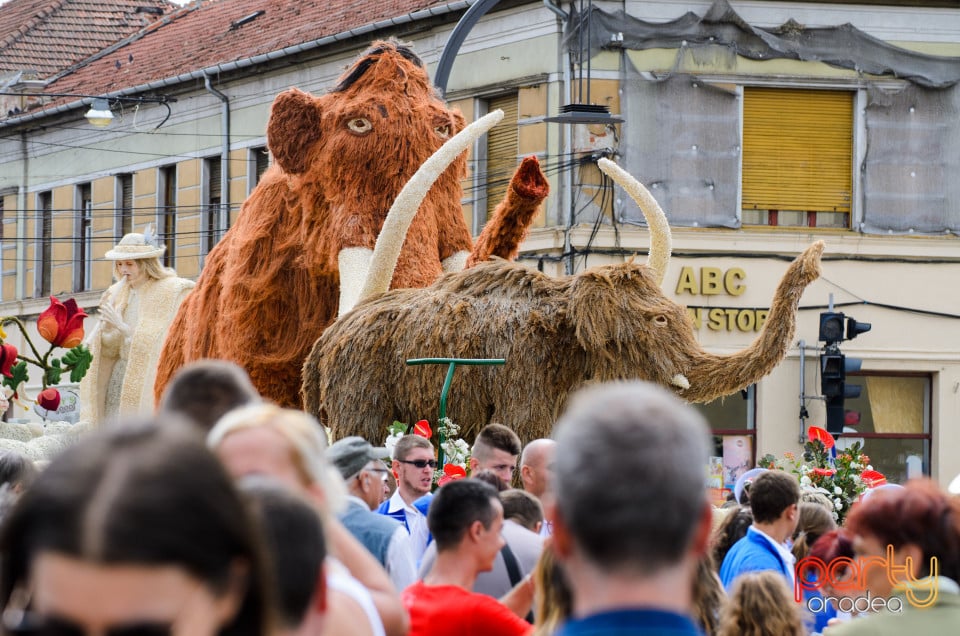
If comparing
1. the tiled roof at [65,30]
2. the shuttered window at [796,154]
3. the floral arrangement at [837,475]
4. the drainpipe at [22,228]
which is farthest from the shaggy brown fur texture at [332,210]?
the tiled roof at [65,30]

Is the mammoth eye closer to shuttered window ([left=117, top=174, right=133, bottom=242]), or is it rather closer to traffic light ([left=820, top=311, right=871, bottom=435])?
traffic light ([left=820, top=311, right=871, bottom=435])

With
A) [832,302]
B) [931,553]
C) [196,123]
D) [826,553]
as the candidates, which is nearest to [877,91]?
[832,302]

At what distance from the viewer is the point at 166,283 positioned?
1079 cm

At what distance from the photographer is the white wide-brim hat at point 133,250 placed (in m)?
10.5

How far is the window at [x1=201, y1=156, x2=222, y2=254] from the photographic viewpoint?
2592 cm

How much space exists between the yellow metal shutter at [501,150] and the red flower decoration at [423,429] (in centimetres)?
1342

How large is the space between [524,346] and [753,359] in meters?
1.04

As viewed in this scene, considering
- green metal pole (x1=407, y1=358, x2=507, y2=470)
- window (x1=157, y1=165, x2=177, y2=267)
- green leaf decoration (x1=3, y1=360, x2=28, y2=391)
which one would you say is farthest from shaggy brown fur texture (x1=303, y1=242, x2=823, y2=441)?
window (x1=157, y1=165, x2=177, y2=267)

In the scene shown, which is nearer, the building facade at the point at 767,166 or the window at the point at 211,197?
the building facade at the point at 767,166

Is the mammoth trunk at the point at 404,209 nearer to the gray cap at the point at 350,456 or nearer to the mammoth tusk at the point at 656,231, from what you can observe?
the mammoth tusk at the point at 656,231

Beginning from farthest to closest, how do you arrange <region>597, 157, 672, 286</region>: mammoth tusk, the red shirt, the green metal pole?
<region>597, 157, 672, 286</region>: mammoth tusk → the green metal pole → the red shirt

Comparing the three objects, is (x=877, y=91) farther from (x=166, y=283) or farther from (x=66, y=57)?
(x=66, y=57)

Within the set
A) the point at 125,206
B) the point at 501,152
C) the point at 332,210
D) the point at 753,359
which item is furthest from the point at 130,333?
the point at 125,206

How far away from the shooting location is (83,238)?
95.6 ft
